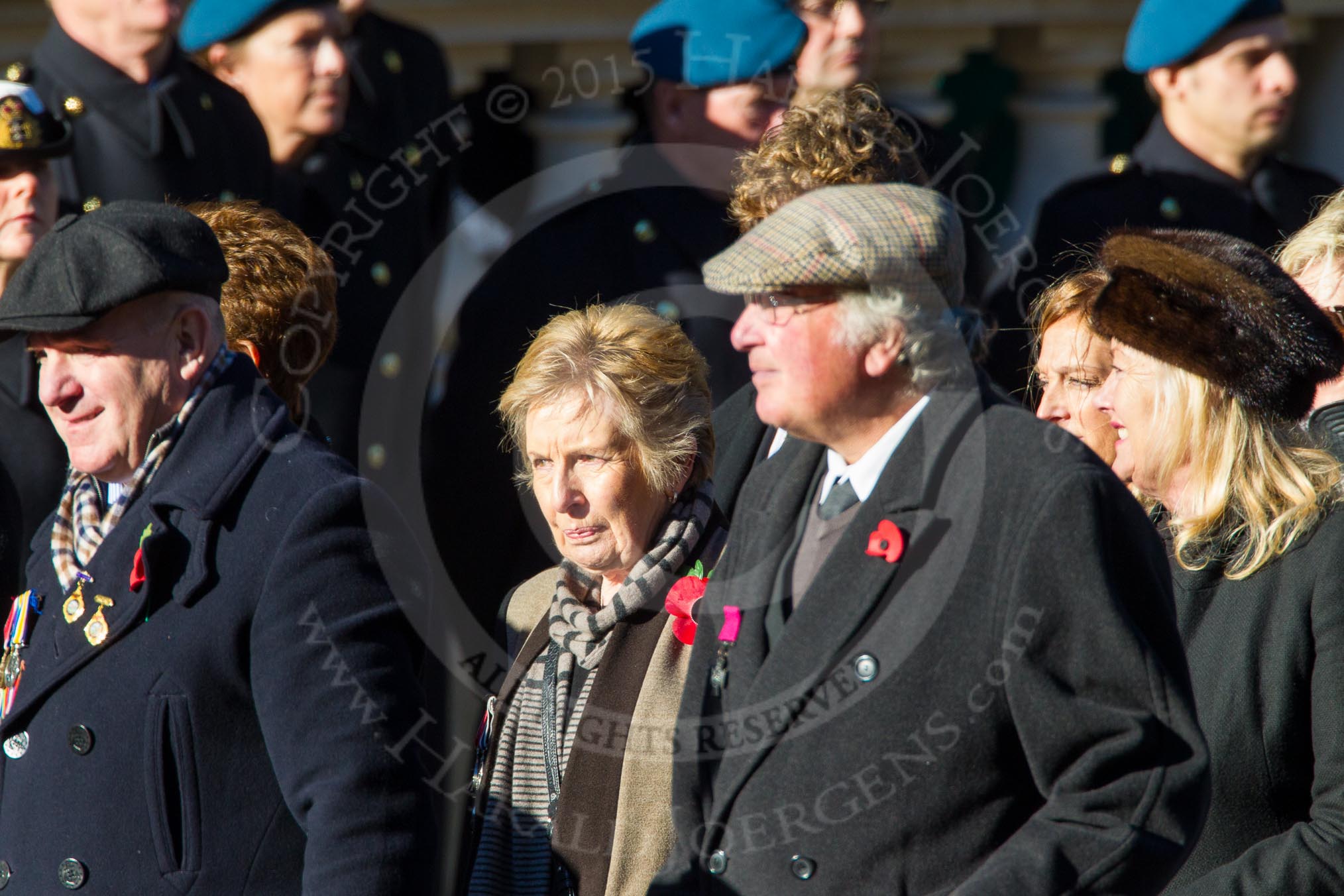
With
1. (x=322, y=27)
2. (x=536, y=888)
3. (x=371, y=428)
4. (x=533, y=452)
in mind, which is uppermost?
(x=322, y=27)

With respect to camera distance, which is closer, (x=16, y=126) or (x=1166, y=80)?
(x=16, y=126)

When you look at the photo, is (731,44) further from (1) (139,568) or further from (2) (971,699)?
(2) (971,699)

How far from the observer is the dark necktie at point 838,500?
2242 millimetres

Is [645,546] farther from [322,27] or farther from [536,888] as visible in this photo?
[322,27]

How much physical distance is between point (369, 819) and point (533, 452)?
874 mm

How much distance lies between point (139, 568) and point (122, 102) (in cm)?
204

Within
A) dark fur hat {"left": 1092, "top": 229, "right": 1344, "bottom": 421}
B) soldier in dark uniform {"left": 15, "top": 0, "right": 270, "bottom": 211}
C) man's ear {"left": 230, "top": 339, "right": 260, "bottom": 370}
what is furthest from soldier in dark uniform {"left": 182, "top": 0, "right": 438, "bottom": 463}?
dark fur hat {"left": 1092, "top": 229, "right": 1344, "bottom": 421}

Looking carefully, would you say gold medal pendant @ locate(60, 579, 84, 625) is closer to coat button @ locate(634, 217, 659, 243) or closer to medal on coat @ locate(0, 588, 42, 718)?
medal on coat @ locate(0, 588, 42, 718)

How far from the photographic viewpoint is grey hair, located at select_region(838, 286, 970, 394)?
2119 millimetres

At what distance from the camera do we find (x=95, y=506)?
2.48m

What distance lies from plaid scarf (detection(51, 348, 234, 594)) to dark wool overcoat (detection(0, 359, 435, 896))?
0.11ft

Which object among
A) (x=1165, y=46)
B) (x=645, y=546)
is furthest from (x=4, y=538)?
(x=1165, y=46)

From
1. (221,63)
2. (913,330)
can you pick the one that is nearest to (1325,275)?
(913,330)

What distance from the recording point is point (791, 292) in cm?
215
